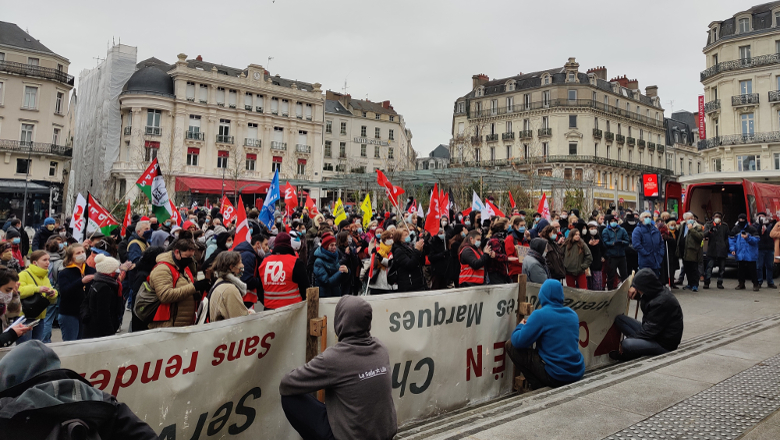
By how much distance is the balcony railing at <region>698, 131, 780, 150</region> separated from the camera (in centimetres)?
4125

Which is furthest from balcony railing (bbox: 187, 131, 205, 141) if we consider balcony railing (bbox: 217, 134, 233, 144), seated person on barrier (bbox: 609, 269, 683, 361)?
seated person on barrier (bbox: 609, 269, 683, 361)

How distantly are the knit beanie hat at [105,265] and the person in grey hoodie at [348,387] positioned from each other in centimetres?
308

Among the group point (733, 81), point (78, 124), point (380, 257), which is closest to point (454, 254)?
point (380, 257)

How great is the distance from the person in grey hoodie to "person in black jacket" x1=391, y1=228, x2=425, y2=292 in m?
4.25

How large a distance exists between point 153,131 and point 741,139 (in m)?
53.2

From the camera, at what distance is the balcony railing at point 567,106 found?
55.1 meters

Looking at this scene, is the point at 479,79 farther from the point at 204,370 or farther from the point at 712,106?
the point at 204,370

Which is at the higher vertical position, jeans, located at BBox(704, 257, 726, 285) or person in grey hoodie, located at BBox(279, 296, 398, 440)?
jeans, located at BBox(704, 257, 726, 285)

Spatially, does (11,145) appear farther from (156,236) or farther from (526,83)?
(526,83)

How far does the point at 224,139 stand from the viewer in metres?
51.3

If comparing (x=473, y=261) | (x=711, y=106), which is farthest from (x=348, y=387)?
(x=711, y=106)

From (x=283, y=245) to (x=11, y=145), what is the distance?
47.0 meters

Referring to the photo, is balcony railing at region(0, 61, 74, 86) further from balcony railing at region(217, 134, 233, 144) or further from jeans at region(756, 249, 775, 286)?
jeans at region(756, 249, 775, 286)

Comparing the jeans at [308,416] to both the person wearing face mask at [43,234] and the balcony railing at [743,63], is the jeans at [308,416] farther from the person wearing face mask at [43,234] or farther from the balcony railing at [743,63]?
the balcony railing at [743,63]
